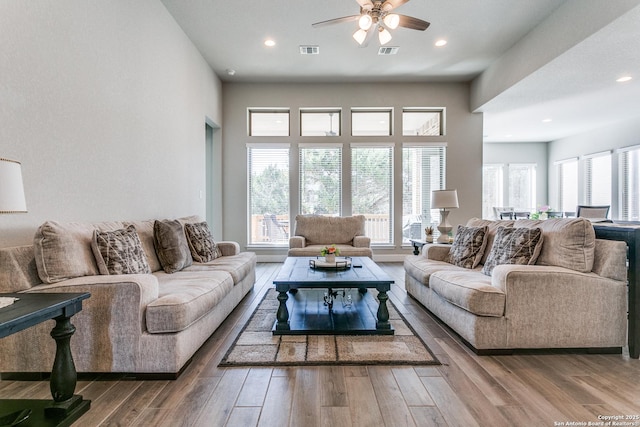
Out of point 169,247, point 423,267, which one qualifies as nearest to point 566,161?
point 423,267

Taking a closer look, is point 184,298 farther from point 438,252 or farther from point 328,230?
point 328,230

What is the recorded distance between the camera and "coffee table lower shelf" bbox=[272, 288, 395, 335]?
2783 mm

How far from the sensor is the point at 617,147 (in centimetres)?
775

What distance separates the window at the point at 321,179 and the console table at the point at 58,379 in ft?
16.5

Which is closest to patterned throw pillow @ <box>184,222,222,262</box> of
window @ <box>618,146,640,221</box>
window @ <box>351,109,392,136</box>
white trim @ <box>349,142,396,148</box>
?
white trim @ <box>349,142,396,148</box>

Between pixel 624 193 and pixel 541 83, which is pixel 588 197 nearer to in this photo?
pixel 624 193

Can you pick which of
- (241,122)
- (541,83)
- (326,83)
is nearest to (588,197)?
(541,83)

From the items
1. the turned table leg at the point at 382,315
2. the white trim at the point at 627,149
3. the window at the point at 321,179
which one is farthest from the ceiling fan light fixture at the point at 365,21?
the white trim at the point at 627,149

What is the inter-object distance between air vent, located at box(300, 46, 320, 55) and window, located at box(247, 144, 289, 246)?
192 centimetres

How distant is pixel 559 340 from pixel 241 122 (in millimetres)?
5935

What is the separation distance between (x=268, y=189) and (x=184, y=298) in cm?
455

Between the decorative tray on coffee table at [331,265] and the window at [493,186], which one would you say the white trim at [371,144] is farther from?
the window at [493,186]

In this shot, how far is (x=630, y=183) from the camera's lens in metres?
7.47

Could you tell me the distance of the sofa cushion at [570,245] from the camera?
246cm
